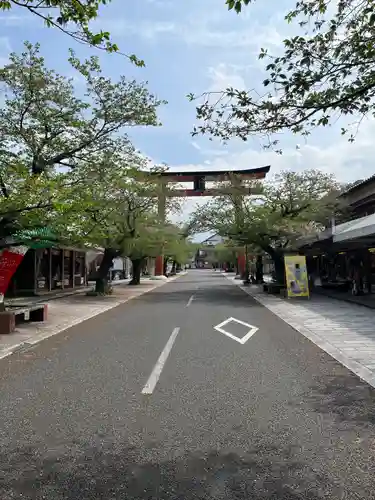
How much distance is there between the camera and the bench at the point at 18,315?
1196 cm

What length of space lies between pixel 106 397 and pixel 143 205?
21.5 meters

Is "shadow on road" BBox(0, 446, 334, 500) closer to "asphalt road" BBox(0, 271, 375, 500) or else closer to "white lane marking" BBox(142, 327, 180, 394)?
"asphalt road" BBox(0, 271, 375, 500)

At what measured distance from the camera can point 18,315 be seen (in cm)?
1444

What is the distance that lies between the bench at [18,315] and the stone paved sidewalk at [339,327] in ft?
24.8

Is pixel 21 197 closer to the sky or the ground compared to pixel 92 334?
closer to the sky

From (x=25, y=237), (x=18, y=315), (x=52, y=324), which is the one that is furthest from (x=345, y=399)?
(x=18, y=315)

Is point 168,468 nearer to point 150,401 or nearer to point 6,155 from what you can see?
point 150,401

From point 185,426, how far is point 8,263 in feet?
35.6

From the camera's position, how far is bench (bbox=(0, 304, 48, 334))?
39.2 ft

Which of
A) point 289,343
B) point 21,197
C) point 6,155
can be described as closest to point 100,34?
point 21,197

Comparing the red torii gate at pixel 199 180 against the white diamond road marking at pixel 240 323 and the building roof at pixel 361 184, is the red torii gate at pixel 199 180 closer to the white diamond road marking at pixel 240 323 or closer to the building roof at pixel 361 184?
the building roof at pixel 361 184

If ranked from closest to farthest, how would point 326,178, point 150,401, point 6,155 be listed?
point 150,401
point 6,155
point 326,178

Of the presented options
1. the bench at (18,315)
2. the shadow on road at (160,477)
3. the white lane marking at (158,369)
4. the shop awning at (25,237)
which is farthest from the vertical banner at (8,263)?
the shadow on road at (160,477)

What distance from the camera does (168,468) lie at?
3895mm
